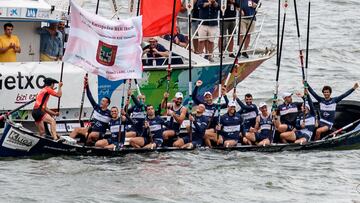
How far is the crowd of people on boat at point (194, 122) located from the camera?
31078mm

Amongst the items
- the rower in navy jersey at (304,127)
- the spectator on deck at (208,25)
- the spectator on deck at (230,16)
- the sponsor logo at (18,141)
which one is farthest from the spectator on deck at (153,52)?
the sponsor logo at (18,141)

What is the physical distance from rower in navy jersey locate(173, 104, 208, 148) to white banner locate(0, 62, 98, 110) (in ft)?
10.5

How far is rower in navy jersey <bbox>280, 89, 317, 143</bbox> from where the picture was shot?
3266cm

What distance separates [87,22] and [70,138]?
10.3 feet

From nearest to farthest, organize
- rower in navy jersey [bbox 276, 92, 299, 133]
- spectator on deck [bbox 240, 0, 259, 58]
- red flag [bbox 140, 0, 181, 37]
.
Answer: rower in navy jersey [bbox 276, 92, 299, 133], red flag [bbox 140, 0, 181, 37], spectator on deck [bbox 240, 0, 259, 58]

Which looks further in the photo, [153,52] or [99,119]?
[153,52]

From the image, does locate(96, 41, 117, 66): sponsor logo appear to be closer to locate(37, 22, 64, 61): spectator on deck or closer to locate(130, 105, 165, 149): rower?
locate(130, 105, 165, 149): rower

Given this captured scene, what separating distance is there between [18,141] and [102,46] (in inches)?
118

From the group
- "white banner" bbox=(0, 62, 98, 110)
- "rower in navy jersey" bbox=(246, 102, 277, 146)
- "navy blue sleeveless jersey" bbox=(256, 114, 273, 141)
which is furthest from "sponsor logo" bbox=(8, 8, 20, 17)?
"navy blue sleeveless jersey" bbox=(256, 114, 273, 141)

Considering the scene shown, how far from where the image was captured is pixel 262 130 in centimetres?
3238

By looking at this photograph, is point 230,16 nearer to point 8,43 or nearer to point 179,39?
point 179,39

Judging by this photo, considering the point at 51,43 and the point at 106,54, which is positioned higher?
the point at 51,43

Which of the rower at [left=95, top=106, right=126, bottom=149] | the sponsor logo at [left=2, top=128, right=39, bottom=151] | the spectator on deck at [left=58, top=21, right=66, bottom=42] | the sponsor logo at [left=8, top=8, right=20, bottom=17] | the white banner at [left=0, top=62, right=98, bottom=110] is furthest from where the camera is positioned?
the spectator on deck at [left=58, top=21, right=66, bottom=42]

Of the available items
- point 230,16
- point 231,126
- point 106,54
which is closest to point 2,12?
point 106,54
